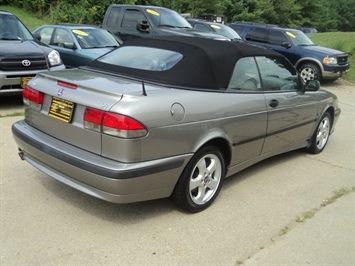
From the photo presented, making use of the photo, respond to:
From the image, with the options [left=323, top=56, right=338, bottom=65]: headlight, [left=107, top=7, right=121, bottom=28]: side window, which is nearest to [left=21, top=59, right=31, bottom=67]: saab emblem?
[left=107, top=7, right=121, bottom=28]: side window

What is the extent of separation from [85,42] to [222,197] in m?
6.17

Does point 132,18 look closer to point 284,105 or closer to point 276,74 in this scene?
point 276,74

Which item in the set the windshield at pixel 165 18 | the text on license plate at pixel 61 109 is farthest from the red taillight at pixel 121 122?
the windshield at pixel 165 18

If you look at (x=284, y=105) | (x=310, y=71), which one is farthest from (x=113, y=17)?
(x=284, y=105)

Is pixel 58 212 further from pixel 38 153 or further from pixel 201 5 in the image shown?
pixel 201 5

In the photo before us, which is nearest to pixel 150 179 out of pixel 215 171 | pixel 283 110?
pixel 215 171

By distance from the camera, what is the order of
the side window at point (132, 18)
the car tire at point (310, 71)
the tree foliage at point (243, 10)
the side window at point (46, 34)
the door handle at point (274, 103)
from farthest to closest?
1. the tree foliage at point (243, 10)
2. the car tire at point (310, 71)
3. the side window at point (132, 18)
4. the side window at point (46, 34)
5. the door handle at point (274, 103)

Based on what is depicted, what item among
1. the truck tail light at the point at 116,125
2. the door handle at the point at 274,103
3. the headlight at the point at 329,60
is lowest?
the headlight at the point at 329,60

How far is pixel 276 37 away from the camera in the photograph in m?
13.9

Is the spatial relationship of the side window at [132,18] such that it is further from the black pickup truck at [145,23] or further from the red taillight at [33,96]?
the red taillight at [33,96]

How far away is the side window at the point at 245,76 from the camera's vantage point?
3.98m

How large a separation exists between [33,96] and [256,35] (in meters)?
12.1

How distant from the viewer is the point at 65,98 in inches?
130

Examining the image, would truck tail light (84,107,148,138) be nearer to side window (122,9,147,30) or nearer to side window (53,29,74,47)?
side window (53,29,74,47)
